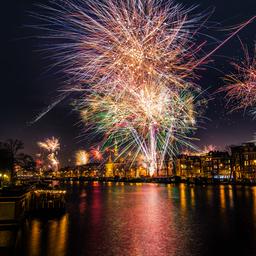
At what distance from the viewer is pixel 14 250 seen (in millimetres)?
14547

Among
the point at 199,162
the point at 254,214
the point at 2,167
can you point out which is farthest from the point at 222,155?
the point at 254,214

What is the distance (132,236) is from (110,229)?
116 inches

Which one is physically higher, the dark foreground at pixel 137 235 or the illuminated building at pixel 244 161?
the illuminated building at pixel 244 161

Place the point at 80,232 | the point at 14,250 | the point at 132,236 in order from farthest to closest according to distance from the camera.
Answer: the point at 80,232 < the point at 132,236 < the point at 14,250

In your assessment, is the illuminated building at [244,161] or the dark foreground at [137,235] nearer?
the dark foreground at [137,235]

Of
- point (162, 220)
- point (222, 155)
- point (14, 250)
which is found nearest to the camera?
point (14, 250)

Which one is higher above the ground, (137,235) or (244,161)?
(244,161)

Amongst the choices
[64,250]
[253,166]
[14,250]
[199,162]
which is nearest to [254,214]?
[64,250]

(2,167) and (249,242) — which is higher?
(2,167)

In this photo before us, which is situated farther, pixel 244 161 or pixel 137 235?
pixel 244 161

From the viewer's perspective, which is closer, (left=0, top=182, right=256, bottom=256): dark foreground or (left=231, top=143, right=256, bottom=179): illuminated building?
(left=0, top=182, right=256, bottom=256): dark foreground

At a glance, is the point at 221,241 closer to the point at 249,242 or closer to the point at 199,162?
the point at 249,242

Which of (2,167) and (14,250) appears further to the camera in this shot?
(2,167)

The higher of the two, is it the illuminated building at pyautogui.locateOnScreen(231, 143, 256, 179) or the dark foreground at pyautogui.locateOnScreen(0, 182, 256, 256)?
the illuminated building at pyautogui.locateOnScreen(231, 143, 256, 179)
